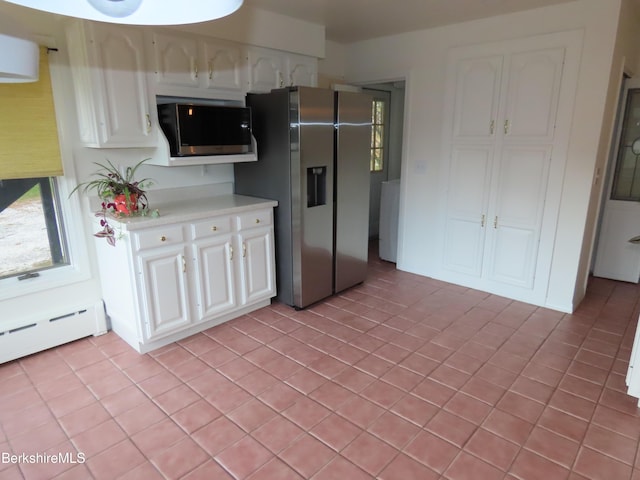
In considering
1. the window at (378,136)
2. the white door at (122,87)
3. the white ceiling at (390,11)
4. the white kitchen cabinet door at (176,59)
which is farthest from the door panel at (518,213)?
the white door at (122,87)

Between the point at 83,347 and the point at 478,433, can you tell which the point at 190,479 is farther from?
the point at 83,347

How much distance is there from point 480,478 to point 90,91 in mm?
3029

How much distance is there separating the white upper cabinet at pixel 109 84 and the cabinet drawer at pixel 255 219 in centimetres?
86

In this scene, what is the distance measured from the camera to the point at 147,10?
95 centimetres

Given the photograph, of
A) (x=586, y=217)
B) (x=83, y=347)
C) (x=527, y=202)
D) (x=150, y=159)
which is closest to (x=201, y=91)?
(x=150, y=159)

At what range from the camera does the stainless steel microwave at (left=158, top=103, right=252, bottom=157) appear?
2.79 meters

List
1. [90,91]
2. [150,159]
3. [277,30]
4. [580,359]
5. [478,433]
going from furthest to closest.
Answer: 1. [277,30]
2. [150,159]
3. [580,359]
4. [90,91]
5. [478,433]

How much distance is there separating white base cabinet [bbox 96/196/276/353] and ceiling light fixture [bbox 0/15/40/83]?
4.97 ft

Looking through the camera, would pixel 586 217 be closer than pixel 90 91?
No

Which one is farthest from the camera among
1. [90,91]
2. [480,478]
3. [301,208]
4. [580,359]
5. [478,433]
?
[301,208]

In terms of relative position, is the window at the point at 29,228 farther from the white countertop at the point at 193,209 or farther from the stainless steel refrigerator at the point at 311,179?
the stainless steel refrigerator at the point at 311,179

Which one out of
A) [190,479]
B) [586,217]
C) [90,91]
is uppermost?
[90,91]

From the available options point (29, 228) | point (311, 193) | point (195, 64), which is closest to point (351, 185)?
point (311, 193)

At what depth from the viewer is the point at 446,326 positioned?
10.4ft
